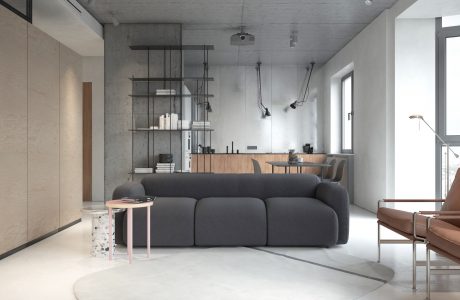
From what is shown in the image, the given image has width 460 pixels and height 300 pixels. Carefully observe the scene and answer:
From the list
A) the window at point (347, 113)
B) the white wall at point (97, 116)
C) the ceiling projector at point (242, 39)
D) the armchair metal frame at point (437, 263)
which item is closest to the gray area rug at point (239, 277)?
the armchair metal frame at point (437, 263)

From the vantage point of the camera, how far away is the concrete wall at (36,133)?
4.05m

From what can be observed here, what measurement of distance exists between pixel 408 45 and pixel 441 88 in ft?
2.66

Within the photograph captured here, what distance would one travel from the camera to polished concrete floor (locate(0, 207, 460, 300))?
299 cm

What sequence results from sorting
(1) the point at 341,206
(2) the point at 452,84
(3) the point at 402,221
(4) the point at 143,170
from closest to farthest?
(3) the point at 402,221
(1) the point at 341,206
(2) the point at 452,84
(4) the point at 143,170

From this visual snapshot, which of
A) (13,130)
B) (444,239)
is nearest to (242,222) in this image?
(444,239)

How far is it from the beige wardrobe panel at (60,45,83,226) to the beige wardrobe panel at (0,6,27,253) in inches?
41.7

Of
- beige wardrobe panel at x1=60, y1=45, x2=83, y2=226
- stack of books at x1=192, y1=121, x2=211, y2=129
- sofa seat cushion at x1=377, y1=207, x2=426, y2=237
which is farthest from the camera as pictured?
stack of books at x1=192, y1=121, x2=211, y2=129

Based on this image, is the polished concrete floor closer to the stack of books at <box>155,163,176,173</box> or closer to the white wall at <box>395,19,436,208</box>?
the white wall at <box>395,19,436,208</box>

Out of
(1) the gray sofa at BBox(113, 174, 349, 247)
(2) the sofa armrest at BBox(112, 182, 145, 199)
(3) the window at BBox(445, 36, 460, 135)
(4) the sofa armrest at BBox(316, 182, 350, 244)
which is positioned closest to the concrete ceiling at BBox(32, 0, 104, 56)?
(2) the sofa armrest at BBox(112, 182, 145, 199)

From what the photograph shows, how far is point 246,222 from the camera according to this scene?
4.35 m

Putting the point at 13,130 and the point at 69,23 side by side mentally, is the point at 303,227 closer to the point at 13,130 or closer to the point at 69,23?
the point at 13,130

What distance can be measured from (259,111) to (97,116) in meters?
4.16

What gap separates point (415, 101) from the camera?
615 centimetres

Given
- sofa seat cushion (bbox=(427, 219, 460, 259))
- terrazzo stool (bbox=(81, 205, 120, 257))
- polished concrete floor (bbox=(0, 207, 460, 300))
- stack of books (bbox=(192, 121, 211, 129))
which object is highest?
stack of books (bbox=(192, 121, 211, 129))
